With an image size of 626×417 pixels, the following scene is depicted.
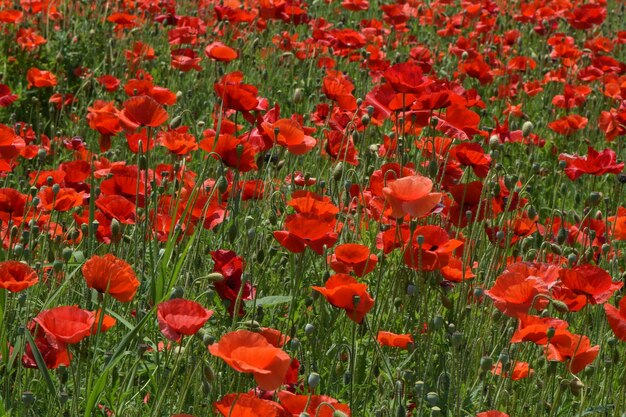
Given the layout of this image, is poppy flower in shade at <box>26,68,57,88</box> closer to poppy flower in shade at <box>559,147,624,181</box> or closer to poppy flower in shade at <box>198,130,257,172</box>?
A: poppy flower in shade at <box>198,130,257,172</box>

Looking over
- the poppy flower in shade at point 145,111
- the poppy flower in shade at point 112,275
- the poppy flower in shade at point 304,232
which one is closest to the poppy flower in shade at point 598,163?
the poppy flower in shade at point 304,232

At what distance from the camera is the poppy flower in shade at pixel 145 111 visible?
253 cm

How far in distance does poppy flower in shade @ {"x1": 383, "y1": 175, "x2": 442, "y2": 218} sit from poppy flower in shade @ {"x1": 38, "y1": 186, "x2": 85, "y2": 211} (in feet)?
3.04

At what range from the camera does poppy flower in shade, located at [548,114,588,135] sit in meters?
4.49

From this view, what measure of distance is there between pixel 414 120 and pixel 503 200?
364 mm

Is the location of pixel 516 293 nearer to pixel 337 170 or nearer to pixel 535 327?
pixel 535 327

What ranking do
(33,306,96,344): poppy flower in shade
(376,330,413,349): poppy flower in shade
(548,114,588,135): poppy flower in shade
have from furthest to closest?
(548,114,588,135): poppy flower in shade < (376,330,413,349): poppy flower in shade < (33,306,96,344): poppy flower in shade

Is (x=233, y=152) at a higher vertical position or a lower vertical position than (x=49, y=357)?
higher

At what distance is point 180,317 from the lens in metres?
1.74

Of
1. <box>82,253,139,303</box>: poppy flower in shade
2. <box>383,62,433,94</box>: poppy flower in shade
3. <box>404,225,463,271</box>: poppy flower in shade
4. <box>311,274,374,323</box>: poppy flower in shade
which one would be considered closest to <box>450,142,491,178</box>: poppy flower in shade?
<box>383,62,433,94</box>: poppy flower in shade

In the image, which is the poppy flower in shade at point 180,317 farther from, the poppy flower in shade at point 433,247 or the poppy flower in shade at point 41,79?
the poppy flower in shade at point 41,79

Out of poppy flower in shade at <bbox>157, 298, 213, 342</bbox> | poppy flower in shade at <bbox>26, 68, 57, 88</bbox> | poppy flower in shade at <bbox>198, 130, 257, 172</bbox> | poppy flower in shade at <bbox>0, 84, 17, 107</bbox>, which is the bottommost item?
poppy flower in shade at <bbox>26, 68, 57, 88</bbox>

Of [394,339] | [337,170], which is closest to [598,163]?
[337,170]

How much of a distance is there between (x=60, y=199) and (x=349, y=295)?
38.3 inches
